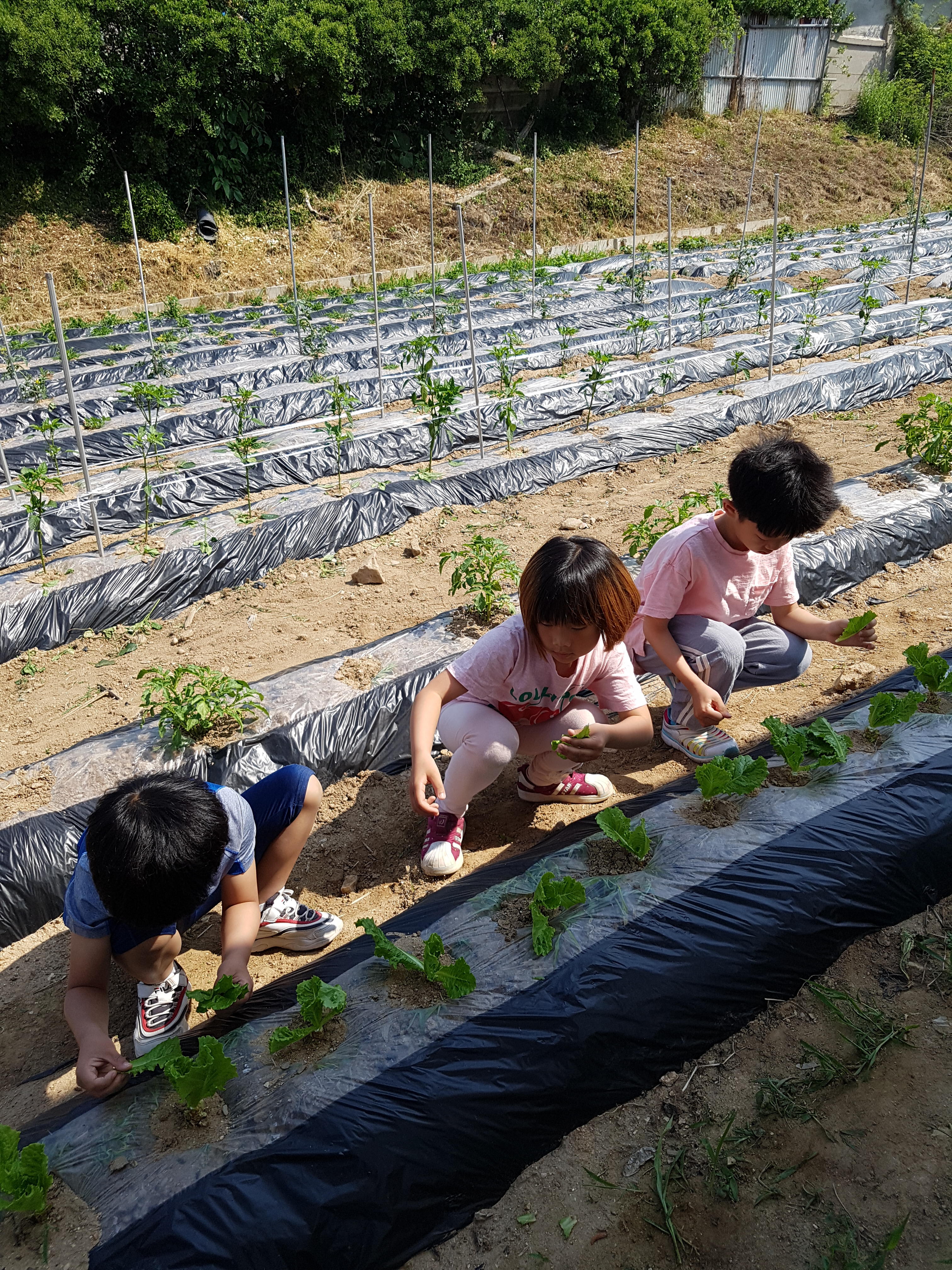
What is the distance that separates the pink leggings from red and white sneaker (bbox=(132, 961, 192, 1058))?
81 cm

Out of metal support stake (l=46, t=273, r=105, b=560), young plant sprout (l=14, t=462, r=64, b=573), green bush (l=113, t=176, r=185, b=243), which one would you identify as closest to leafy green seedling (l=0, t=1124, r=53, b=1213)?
young plant sprout (l=14, t=462, r=64, b=573)

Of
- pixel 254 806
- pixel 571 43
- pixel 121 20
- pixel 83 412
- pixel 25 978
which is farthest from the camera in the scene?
pixel 571 43

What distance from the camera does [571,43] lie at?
1958 centimetres

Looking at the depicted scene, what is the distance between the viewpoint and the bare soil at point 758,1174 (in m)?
1.43

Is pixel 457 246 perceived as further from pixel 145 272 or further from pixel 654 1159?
pixel 654 1159

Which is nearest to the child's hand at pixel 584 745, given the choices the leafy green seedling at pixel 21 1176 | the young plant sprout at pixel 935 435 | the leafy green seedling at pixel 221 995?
the leafy green seedling at pixel 221 995

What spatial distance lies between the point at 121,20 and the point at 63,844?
1676 cm

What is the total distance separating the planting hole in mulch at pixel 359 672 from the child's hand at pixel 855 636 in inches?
65.8

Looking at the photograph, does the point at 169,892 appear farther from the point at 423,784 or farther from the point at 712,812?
the point at 712,812

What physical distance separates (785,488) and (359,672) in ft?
5.76

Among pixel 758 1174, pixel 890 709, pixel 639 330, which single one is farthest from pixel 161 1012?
pixel 639 330

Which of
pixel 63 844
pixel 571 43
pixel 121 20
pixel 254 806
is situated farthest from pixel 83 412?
pixel 571 43

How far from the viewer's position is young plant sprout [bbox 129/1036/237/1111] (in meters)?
1.50

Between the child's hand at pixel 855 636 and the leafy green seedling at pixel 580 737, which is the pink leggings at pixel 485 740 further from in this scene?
the child's hand at pixel 855 636
